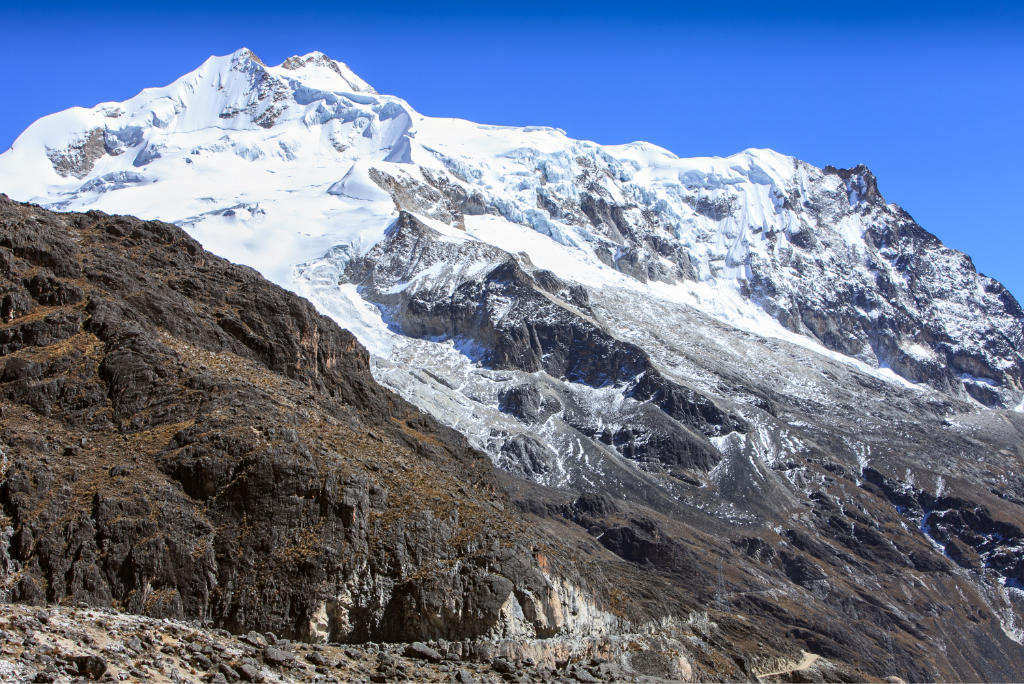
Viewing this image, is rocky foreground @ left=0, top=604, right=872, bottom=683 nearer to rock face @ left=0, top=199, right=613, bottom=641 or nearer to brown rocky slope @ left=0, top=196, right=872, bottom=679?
brown rocky slope @ left=0, top=196, right=872, bottom=679

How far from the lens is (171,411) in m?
53.7

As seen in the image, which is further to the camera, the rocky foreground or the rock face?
the rock face

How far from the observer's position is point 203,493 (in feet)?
162

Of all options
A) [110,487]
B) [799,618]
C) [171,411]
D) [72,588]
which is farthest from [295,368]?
[799,618]

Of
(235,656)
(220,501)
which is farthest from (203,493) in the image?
(235,656)

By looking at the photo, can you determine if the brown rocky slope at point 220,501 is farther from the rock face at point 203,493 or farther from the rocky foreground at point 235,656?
the rocky foreground at point 235,656

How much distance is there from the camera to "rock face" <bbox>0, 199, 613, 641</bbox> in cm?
4538

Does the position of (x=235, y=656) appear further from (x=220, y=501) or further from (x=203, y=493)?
(x=203, y=493)

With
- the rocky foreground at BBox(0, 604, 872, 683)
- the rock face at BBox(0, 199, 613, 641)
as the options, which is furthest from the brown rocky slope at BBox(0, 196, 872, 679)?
the rocky foreground at BBox(0, 604, 872, 683)

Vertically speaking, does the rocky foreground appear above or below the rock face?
below

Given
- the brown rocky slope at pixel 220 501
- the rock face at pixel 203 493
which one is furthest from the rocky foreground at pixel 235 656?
the rock face at pixel 203 493

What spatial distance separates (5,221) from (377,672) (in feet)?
124

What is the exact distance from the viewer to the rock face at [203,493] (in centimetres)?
4538

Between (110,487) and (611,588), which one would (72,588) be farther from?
(611,588)
